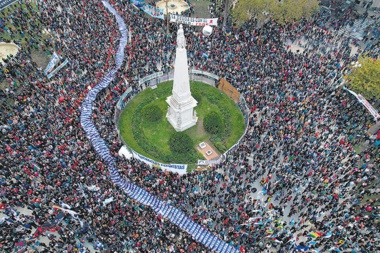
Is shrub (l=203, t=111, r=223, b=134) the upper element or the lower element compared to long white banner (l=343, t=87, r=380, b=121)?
lower

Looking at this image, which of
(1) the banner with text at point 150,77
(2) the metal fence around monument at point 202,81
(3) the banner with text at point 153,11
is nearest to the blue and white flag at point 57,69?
(2) the metal fence around monument at point 202,81

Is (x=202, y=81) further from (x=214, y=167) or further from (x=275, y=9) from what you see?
(x=275, y=9)

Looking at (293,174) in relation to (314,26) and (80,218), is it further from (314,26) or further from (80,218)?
(314,26)

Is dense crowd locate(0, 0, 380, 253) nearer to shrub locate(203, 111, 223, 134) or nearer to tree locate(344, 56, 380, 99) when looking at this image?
tree locate(344, 56, 380, 99)

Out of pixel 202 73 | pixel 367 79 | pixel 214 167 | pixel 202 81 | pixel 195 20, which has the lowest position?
pixel 214 167

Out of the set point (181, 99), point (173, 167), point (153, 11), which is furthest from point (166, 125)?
point (153, 11)

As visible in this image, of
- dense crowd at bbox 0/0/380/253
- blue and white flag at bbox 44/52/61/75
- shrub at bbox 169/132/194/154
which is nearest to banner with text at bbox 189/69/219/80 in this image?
dense crowd at bbox 0/0/380/253
